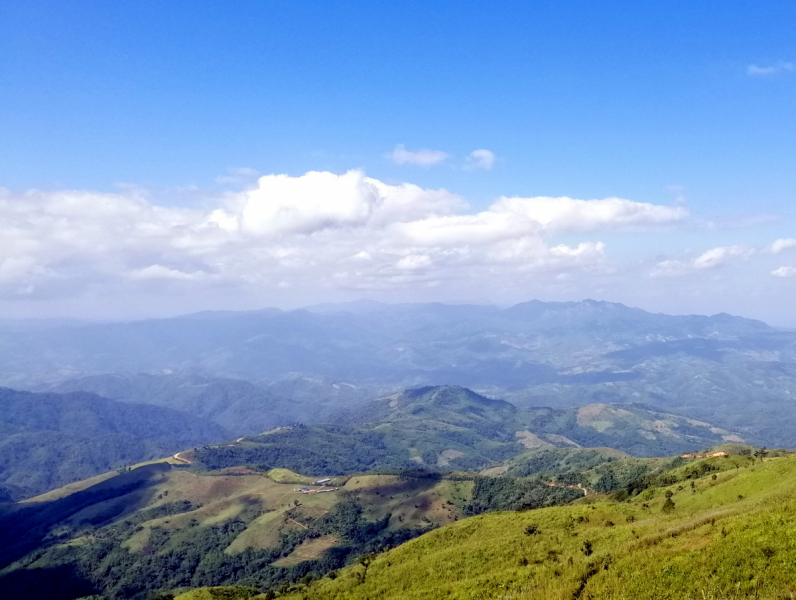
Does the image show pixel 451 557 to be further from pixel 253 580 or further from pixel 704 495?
pixel 253 580

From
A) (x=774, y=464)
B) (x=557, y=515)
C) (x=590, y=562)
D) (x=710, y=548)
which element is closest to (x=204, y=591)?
(x=557, y=515)

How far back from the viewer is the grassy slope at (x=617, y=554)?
36250 mm

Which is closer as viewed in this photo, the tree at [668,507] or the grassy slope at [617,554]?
the grassy slope at [617,554]

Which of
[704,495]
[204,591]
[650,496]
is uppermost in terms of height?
[704,495]

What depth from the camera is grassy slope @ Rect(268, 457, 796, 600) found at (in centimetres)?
3625

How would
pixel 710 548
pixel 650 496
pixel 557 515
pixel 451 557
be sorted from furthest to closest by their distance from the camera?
pixel 650 496 → pixel 557 515 → pixel 451 557 → pixel 710 548

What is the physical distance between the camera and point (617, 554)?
44125mm

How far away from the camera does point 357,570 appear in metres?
87.1

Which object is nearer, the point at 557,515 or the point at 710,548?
the point at 710,548

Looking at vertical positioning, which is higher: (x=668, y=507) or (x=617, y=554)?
(x=617, y=554)

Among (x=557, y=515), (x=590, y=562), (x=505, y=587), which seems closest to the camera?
(x=590, y=562)

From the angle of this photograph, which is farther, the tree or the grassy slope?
the tree

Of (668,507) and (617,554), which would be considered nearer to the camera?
(617,554)

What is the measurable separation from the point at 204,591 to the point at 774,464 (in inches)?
4241
